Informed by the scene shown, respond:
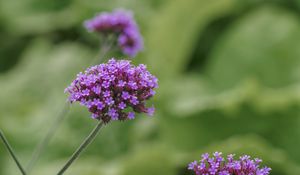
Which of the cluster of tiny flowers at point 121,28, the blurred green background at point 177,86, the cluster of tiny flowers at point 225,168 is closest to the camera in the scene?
the cluster of tiny flowers at point 225,168

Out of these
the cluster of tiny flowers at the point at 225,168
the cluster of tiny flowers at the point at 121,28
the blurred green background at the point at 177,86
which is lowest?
the cluster of tiny flowers at the point at 225,168

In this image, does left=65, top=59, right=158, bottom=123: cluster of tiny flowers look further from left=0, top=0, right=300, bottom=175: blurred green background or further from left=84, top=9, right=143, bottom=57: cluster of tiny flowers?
left=0, top=0, right=300, bottom=175: blurred green background

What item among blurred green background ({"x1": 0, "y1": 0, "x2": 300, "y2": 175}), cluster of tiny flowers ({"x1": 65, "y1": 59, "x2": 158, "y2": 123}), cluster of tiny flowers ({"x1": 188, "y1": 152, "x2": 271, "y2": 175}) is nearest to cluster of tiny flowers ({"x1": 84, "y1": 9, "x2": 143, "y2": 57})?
cluster of tiny flowers ({"x1": 65, "y1": 59, "x2": 158, "y2": 123})

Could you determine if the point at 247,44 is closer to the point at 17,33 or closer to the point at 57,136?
the point at 57,136

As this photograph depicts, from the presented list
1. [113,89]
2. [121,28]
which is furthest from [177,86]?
[113,89]

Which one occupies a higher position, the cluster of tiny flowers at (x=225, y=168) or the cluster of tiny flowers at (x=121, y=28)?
the cluster of tiny flowers at (x=121, y=28)

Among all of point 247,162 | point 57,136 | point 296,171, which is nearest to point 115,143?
point 57,136

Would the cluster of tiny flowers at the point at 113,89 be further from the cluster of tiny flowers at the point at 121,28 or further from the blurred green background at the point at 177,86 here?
the blurred green background at the point at 177,86

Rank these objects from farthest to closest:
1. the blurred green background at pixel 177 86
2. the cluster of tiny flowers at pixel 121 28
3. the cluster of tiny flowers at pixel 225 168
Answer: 1. the blurred green background at pixel 177 86
2. the cluster of tiny flowers at pixel 121 28
3. the cluster of tiny flowers at pixel 225 168

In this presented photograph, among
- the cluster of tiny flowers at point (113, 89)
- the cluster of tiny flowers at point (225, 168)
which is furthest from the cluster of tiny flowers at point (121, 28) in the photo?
the cluster of tiny flowers at point (225, 168)
